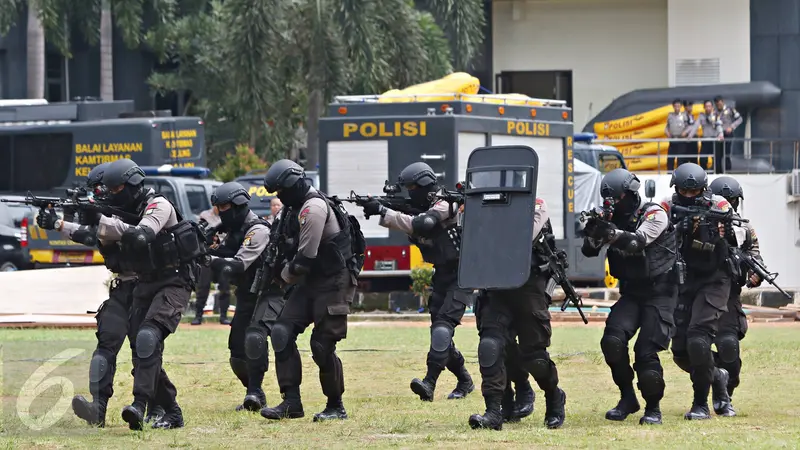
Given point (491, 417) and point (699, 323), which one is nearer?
point (491, 417)

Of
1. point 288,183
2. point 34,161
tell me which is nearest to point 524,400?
point 288,183

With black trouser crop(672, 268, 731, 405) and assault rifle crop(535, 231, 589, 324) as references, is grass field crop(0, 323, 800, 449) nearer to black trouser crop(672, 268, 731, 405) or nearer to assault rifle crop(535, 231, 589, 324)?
black trouser crop(672, 268, 731, 405)

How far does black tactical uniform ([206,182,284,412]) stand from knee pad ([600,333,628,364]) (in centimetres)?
253

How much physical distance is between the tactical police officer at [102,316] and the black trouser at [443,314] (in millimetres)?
2400

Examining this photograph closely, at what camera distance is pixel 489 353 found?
10.3 m

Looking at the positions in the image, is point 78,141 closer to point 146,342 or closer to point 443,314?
point 443,314

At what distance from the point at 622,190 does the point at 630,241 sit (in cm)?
51

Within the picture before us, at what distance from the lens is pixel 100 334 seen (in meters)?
10.8

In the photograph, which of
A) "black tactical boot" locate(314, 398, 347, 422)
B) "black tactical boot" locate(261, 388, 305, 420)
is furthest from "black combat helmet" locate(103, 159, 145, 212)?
"black tactical boot" locate(314, 398, 347, 422)

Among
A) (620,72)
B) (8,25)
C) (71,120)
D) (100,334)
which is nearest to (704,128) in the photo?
(620,72)

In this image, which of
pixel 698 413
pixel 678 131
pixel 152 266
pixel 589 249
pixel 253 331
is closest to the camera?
pixel 152 266

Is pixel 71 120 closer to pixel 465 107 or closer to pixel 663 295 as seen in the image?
pixel 465 107

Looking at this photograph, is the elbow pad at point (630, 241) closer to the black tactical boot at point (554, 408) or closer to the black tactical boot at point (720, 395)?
the black tactical boot at point (554, 408)

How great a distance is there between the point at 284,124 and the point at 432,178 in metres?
21.0
